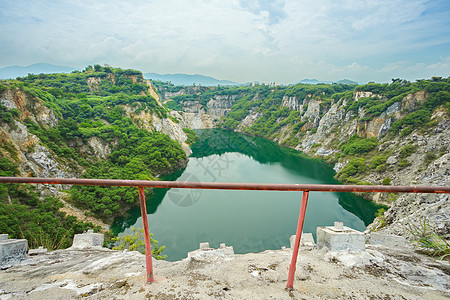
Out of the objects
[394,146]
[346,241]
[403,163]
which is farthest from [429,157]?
[346,241]

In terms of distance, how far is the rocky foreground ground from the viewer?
76.0 inches

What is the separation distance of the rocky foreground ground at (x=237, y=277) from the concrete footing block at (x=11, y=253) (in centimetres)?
9

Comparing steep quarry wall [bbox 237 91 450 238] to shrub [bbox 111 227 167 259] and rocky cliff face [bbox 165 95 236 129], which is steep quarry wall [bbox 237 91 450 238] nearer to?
shrub [bbox 111 227 167 259]

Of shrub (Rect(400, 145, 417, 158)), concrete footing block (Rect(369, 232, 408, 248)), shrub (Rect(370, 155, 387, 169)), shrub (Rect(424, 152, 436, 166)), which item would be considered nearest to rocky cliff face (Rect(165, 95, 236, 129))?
shrub (Rect(370, 155, 387, 169))

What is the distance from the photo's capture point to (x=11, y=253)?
2555 millimetres

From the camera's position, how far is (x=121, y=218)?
63.8 feet

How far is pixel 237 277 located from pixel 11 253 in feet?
8.13

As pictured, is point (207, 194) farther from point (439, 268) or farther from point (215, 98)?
point (215, 98)

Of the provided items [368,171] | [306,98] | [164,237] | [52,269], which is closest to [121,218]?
[164,237]

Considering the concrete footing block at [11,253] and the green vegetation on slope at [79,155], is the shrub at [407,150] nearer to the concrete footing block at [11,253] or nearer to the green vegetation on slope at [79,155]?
the green vegetation on slope at [79,155]

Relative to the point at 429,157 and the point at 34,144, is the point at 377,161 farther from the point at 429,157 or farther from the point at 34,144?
the point at 34,144

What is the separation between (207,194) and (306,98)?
4903 centimetres

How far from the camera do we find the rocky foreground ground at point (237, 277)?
A: 1931 millimetres

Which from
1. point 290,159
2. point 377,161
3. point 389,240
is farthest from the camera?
point 290,159
